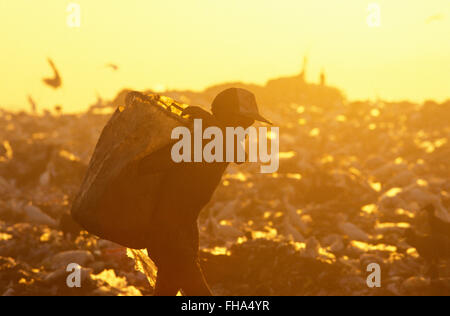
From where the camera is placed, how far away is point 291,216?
12773 mm

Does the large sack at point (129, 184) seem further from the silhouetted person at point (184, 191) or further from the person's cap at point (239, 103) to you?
the person's cap at point (239, 103)

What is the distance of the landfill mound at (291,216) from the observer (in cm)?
920

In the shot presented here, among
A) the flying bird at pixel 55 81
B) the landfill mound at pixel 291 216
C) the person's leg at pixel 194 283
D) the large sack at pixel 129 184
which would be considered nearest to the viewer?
the large sack at pixel 129 184

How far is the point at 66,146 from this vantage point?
69.5 feet

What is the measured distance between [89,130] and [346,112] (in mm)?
10763

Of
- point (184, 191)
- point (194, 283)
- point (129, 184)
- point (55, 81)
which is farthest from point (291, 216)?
point (55, 81)

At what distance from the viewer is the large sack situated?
15.7 ft

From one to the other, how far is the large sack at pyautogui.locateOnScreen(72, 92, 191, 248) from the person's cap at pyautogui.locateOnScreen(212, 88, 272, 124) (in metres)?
0.31

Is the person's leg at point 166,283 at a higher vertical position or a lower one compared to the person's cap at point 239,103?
lower

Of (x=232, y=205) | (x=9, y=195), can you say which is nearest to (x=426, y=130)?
(x=232, y=205)

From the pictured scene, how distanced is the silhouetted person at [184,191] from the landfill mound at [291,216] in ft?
12.0

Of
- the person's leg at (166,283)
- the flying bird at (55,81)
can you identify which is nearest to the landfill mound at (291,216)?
the flying bird at (55,81)

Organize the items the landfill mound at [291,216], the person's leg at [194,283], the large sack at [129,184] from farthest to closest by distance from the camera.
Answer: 1. the landfill mound at [291,216]
2. the person's leg at [194,283]
3. the large sack at [129,184]
